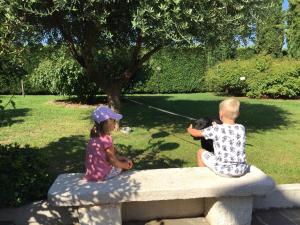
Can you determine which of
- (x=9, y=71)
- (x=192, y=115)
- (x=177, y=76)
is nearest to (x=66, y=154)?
(x=9, y=71)

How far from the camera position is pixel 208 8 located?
24.3ft

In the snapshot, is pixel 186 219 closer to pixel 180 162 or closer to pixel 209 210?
pixel 209 210

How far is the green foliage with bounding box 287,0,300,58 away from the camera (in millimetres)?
22031

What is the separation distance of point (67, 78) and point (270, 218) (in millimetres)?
9837

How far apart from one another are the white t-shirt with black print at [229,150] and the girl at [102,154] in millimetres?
1043

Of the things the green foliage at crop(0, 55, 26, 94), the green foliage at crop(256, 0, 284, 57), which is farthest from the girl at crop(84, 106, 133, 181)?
the green foliage at crop(256, 0, 284, 57)

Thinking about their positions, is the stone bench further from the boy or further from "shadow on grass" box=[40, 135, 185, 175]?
"shadow on grass" box=[40, 135, 185, 175]

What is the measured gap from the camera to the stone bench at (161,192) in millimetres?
4238

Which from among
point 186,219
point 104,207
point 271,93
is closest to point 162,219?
point 186,219

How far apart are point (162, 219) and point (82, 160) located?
2.22 meters

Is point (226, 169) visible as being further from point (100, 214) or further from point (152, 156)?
point (152, 156)

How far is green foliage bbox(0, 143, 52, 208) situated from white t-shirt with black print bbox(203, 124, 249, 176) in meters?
1.95

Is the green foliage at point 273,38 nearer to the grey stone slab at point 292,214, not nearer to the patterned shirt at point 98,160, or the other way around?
the grey stone slab at point 292,214

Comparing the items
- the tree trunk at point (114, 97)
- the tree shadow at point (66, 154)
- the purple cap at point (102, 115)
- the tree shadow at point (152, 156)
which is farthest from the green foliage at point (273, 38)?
the purple cap at point (102, 115)
